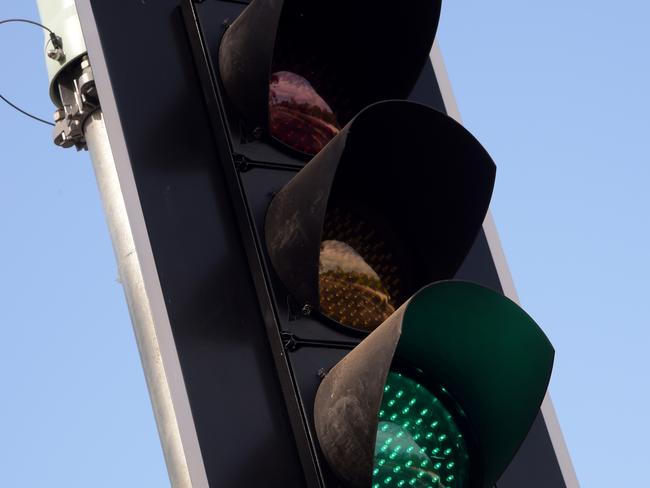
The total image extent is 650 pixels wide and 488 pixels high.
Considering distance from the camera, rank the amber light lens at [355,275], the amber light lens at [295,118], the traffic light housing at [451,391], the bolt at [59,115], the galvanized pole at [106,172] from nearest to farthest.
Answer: the traffic light housing at [451,391] < the galvanized pole at [106,172] < the amber light lens at [355,275] < the amber light lens at [295,118] < the bolt at [59,115]

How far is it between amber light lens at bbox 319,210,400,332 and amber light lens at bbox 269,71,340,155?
17cm

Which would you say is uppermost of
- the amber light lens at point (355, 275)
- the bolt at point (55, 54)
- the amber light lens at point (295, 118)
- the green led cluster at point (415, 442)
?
the bolt at point (55, 54)

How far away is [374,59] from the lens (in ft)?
9.75

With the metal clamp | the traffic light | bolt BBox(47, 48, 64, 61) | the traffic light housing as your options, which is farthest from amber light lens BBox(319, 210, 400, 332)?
bolt BBox(47, 48, 64, 61)

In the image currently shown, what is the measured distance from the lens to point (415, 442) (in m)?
2.51

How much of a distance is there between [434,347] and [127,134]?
2.33 feet

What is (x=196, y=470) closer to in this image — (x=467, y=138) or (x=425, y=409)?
(x=425, y=409)

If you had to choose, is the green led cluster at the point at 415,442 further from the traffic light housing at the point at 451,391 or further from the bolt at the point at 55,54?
the bolt at the point at 55,54

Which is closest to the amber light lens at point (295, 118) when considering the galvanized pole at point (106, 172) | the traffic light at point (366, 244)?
the traffic light at point (366, 244)

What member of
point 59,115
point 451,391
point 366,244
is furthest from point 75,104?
point 451,391

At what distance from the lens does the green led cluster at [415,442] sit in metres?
2.46

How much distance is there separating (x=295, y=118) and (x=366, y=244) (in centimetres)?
30

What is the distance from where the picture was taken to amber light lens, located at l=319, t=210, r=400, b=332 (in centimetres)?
267

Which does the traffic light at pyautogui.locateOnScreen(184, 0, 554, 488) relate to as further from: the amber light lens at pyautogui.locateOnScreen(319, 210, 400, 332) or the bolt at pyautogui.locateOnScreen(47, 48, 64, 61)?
the bolt at pyautogui.locateOnScreen(47, 48, 64, 61)
